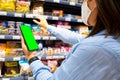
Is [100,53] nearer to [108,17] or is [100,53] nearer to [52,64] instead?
[108,17]

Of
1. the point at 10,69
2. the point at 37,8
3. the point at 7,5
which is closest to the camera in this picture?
the point at 7,5

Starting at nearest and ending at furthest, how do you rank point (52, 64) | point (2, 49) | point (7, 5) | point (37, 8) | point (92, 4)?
point (92, 4)
point (7, 5)
point (2, 49)
point (37, 8)
point (52, 64)

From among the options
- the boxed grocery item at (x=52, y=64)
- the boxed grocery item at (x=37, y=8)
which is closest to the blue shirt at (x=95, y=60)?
the boxed grocery item at (x=37, y=8)

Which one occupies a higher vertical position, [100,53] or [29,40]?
[100,53]

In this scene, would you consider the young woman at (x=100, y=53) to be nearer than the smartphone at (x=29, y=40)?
Yes

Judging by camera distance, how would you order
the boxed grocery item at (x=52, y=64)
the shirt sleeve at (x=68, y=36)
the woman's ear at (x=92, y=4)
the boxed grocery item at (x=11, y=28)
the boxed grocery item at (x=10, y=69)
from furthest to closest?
the boxed grocery item at (x=52, y=64) < the boxed grocery item at (x=10, y=69) < the boxed grocery item at (x=11, y=28) < the shirt sleeve at (x=68, y=36) < the woman's ear at (x=92, y=4)

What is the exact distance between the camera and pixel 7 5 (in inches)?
119

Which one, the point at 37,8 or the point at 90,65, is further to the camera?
the point at 37,8

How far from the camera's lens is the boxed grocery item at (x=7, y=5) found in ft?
9.85

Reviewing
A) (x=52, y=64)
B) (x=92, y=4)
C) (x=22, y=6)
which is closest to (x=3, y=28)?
Result: (x=22, y=6)

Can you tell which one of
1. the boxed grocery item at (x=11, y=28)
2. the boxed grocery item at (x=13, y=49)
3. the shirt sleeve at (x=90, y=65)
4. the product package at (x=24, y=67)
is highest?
the shirt sleeve at (x=90, y=65)

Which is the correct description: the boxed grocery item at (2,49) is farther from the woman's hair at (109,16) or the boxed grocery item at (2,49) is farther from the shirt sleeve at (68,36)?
the woman's hair at (109,16)

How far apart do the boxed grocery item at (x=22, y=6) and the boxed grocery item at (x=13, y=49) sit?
43 centimetres

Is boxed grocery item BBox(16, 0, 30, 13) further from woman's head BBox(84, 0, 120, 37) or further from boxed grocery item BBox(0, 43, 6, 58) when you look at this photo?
woman's head BBox(84, 0, 120, 37)
